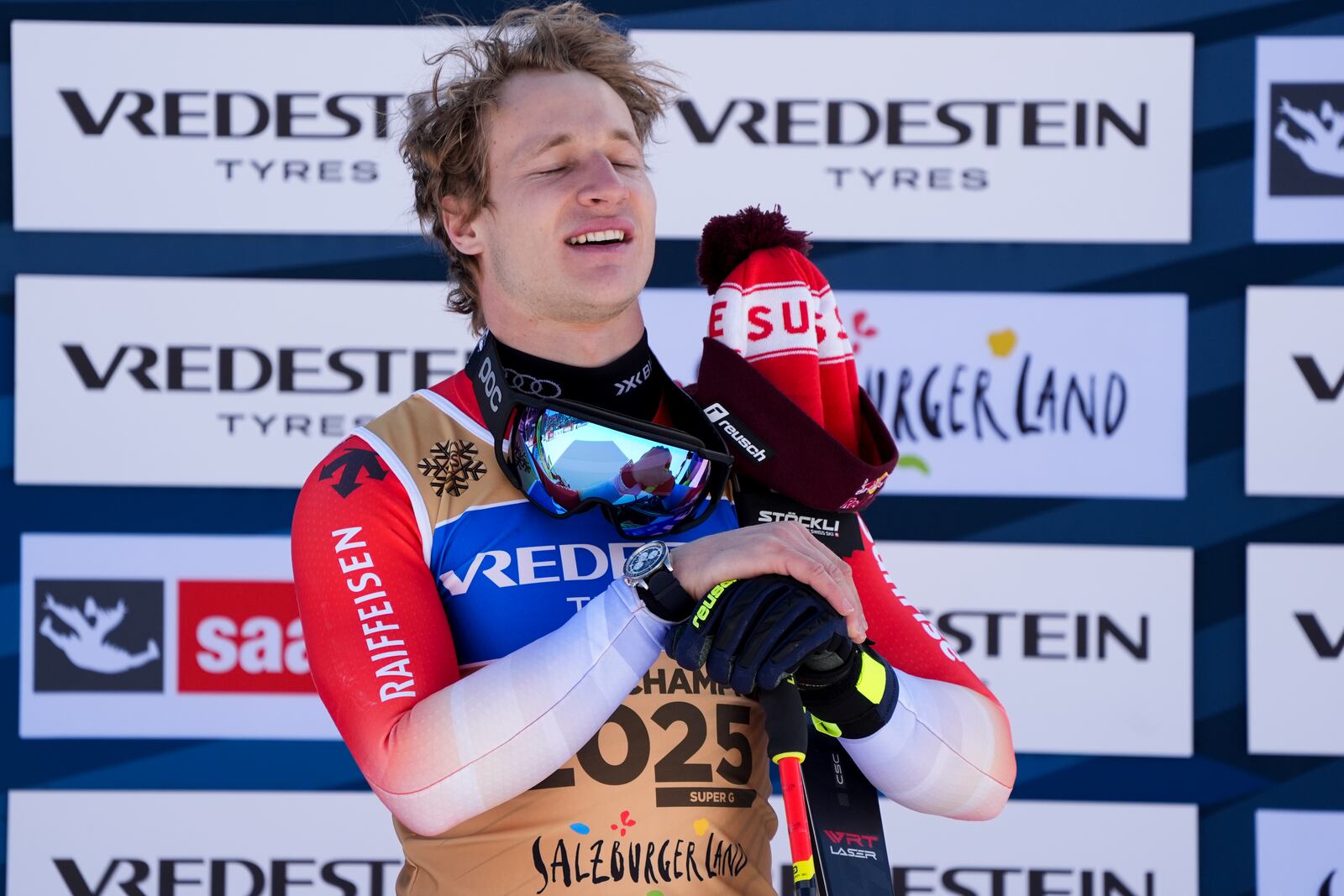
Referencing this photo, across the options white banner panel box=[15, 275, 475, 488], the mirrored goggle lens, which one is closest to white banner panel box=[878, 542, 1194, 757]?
white banner panel box=[15, 275, 475, 488]

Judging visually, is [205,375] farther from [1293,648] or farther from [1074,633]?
[1293,648]

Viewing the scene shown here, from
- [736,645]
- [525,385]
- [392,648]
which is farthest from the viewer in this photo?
[525,385]

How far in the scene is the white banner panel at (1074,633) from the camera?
7.64 ft

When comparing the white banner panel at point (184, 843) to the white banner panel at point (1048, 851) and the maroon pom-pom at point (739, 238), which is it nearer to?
the white banner panel at point (1048, 851)

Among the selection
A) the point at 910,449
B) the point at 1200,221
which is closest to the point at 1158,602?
the point at 910,449

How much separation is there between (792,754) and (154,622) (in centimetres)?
179

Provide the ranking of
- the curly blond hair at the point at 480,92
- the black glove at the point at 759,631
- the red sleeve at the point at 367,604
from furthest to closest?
the curly blond hair at the point at 480,92 → the red sleeve at the point at 367,604 → the black glove at the point at 759,631

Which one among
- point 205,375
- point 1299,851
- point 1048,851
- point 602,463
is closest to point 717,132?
point 205,375

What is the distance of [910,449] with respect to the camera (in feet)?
7.77

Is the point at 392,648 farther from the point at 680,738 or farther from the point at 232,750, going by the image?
the point at 232,750

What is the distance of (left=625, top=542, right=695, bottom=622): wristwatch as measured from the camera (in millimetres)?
1030

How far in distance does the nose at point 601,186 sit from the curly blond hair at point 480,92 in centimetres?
12

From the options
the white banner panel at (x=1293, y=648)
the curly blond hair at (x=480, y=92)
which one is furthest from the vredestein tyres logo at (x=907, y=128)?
the curly blond hair at (x=480, y=92)

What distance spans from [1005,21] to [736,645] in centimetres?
176
